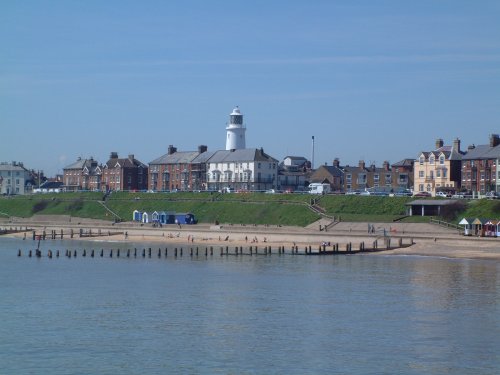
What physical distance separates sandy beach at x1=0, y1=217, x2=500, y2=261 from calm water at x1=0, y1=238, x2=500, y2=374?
34.1 feet

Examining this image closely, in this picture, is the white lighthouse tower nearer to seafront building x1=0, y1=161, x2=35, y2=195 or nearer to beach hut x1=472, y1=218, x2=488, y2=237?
seafront building x1=0, y1=161, x2=35, y2=195

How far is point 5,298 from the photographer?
52562mm

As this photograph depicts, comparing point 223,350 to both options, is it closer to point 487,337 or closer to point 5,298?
point 487,337

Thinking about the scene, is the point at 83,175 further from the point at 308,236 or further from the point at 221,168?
the point at 308,236

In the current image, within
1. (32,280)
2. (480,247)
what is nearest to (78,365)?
(32,280)

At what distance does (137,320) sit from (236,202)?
77.0 m

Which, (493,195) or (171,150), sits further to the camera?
(171,150)

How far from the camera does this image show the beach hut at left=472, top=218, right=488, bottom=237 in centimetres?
8701

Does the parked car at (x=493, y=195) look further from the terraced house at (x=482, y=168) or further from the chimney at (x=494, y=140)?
the chimney at (x=494, y=140)

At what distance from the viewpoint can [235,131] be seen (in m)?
152

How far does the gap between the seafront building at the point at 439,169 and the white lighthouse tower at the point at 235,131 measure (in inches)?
1525

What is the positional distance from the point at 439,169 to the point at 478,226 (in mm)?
31345

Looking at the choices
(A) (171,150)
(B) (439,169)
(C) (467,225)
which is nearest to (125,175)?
(A) (171,150)

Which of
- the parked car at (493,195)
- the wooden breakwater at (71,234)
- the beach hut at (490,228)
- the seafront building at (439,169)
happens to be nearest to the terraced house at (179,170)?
the wooden breakwater at (71,234)
